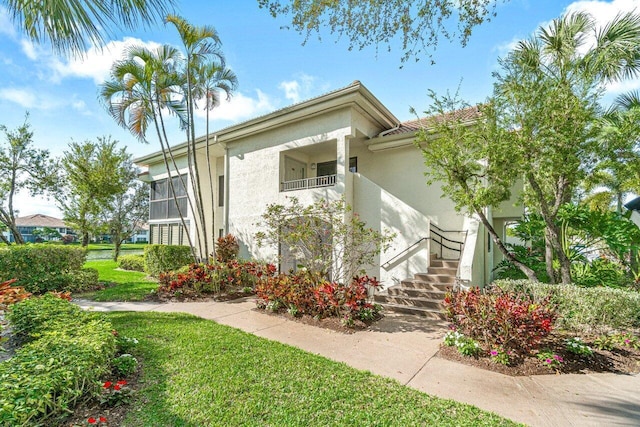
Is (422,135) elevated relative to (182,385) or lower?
elevated

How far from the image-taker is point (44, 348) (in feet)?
12.0

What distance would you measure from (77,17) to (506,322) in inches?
271

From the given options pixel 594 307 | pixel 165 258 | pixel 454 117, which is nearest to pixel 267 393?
pixel 594 307

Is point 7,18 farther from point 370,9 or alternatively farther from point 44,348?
point 370,9

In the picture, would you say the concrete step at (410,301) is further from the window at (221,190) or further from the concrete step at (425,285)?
the window at (221,190)

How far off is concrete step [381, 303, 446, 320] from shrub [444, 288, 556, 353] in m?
1.68

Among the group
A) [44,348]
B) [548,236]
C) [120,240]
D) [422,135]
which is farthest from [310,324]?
[120,240]

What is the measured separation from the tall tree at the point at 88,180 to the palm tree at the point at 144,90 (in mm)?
8737

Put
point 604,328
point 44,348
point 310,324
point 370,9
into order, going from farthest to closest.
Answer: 1. point 310,324
2. point 604,328
3. point 370,9
4. point 44,348

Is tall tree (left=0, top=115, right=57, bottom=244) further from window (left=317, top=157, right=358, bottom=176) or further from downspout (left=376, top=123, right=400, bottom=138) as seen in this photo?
downspout (left=376, top=123, right=400, bottom=138)

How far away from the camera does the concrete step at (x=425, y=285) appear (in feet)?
25.7

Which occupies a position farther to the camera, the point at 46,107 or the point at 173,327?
the point at 46,107

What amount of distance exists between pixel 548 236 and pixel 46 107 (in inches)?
552

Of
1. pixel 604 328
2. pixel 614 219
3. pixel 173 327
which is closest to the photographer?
pixel 604 328
